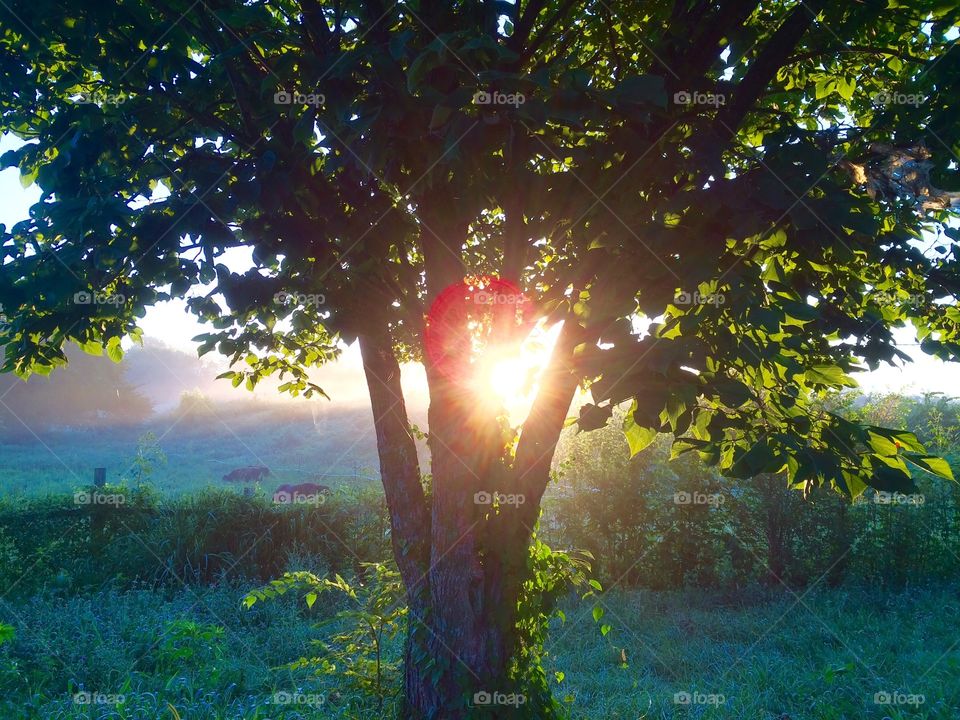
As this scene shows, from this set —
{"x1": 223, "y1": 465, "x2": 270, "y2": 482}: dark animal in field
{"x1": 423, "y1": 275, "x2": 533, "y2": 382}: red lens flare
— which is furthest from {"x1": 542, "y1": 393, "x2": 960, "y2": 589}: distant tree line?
{"x1": 223, "y1": 465, "x2": 270, "y2": 482}: dark animal in field

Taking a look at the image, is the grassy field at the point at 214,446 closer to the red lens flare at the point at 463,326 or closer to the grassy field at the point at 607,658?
the grassy field at the point at 607,658

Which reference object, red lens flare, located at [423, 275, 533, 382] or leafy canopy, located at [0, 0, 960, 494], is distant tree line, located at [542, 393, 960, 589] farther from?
red lens flare, located at [423, 275, 533, 382]

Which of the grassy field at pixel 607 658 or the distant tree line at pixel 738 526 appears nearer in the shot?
the grassy field at pixel 607 658

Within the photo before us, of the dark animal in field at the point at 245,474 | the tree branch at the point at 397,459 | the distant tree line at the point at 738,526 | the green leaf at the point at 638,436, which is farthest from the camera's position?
the dark animal in field at the point at 245,474

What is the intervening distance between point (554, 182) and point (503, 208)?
0.61 metres

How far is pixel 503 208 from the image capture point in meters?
4.01

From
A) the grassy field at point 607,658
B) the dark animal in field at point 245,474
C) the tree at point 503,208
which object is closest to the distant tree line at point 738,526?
the grassy field at point 607,658

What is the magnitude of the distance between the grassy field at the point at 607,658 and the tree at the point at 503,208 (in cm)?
237

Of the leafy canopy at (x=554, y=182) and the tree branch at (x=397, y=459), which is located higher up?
the leafy canopy at (x=554, y=182)

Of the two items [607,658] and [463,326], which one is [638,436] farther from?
[607,658]

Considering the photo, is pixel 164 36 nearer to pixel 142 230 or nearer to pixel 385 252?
pixel 142 230

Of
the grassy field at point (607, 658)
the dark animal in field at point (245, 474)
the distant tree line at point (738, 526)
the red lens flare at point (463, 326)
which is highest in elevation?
the red lens flare at point (463, 326)

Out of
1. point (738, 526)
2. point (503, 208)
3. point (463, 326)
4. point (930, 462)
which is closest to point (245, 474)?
point (738, 526)

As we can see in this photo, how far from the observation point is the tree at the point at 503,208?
2824 millimetres
